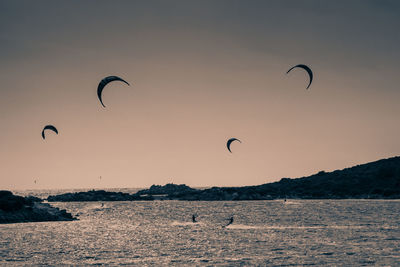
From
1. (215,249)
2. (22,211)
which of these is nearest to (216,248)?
(215,249)

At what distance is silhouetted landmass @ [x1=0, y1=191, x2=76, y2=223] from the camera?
8462 centimetres

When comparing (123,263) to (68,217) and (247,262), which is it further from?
(68,217)

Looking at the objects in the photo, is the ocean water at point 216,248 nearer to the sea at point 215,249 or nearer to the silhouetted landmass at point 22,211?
the sea at point 215,249

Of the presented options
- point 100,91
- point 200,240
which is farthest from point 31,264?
point 200,240

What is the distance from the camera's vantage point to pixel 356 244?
1981 inches

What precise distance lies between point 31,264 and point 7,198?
46.5 metres

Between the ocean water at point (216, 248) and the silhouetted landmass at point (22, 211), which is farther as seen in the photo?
the silhouetted landmass at point (22, 211)

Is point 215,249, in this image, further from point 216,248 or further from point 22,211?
point 22,211

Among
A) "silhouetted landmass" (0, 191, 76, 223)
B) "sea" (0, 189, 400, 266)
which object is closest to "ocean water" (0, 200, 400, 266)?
"sea" (0, 189, 400, 266)

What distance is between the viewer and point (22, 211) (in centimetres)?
8819

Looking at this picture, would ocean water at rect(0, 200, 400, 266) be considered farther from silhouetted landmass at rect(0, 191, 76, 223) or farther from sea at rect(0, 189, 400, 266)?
silhouetted landmass at rect(0, 191, 76, 223)

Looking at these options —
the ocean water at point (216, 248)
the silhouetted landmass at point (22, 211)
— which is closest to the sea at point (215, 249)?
the ocean water at point (216, 248)

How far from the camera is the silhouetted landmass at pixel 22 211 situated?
8462 cm

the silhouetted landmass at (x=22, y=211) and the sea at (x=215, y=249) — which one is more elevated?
the silhouetted landmass at (x=22, y=211)
